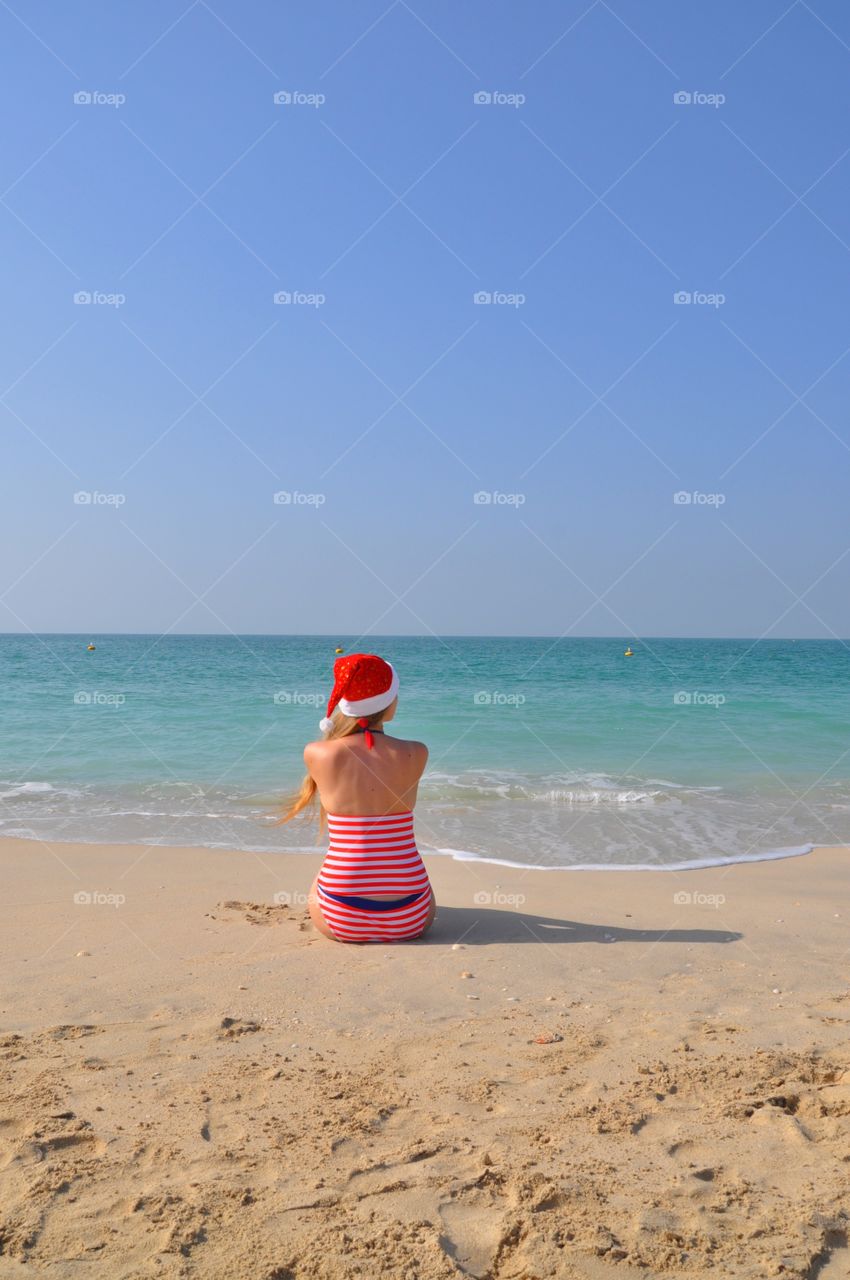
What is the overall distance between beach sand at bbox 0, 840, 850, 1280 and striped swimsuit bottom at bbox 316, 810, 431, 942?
0.39 ft

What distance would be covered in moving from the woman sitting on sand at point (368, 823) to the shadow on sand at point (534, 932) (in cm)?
25

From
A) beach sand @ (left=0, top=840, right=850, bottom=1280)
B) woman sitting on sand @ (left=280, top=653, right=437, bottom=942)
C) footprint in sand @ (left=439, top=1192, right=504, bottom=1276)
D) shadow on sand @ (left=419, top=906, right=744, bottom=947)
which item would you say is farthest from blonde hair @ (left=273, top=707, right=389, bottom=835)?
footprint in sand @ (left=439, top=1192, right=504, bottom=1276)

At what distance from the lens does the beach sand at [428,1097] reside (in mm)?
2098

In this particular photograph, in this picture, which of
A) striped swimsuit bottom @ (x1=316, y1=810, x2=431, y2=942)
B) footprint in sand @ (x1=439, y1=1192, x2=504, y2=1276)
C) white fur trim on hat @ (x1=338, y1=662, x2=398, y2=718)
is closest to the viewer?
footprint in sand @ (x1=439, y1=1192, x2=504, y2=1276)

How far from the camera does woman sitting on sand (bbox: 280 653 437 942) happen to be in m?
4.57

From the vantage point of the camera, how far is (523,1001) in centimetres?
382

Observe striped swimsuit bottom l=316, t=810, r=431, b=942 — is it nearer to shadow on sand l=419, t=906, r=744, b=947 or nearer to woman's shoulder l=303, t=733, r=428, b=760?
shadow on sand l=419, t=906, r=744, b=947

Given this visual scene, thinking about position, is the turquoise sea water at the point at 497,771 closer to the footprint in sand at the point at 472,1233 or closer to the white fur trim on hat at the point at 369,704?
the white fur trim on hat at the point at 369,704

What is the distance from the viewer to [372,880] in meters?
4.56

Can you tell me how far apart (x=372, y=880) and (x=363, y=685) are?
968 millimetres

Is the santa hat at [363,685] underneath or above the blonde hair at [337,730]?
above

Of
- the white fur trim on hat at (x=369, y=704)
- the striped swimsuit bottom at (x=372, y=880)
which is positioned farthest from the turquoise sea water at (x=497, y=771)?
the white fur trim on hat at (x=369, y=704)

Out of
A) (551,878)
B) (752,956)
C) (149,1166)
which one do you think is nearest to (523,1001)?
(752,956)

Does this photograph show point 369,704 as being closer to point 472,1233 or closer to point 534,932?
point 534,932
